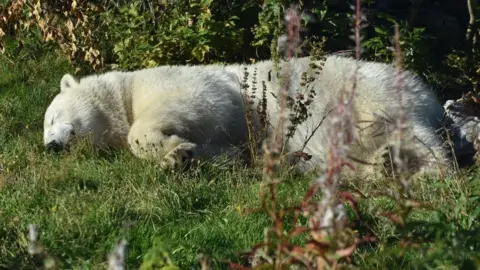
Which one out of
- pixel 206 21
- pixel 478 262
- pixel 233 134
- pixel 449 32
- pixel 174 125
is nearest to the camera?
pixel 478 262

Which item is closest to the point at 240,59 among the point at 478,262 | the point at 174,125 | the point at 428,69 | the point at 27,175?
the point at 428,69

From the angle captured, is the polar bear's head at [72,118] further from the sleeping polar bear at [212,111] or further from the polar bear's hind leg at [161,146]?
the polar bear's hind leg at [161,146]

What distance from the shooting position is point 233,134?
6258mm

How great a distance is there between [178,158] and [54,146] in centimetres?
121

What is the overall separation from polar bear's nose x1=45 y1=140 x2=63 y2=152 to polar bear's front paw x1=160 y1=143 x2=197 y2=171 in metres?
1.09

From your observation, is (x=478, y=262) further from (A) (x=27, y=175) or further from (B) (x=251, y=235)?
(A) (x=27, y=175)

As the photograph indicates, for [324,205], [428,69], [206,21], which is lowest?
[428,69]

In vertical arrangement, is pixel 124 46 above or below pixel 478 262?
below

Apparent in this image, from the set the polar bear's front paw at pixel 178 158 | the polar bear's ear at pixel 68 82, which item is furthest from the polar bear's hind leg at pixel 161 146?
the polar bear's ear at pixel 68 82

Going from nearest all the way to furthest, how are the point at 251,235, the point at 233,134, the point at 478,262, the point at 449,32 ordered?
the point at 478,262, the point at 251,235, the point at 233,134, the point at 449,32

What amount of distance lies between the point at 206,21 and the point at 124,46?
88 cm

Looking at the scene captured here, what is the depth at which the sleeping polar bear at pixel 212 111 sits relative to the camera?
5750mm

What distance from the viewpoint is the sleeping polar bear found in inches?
226

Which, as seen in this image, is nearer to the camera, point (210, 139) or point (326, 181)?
point (326, 181)
